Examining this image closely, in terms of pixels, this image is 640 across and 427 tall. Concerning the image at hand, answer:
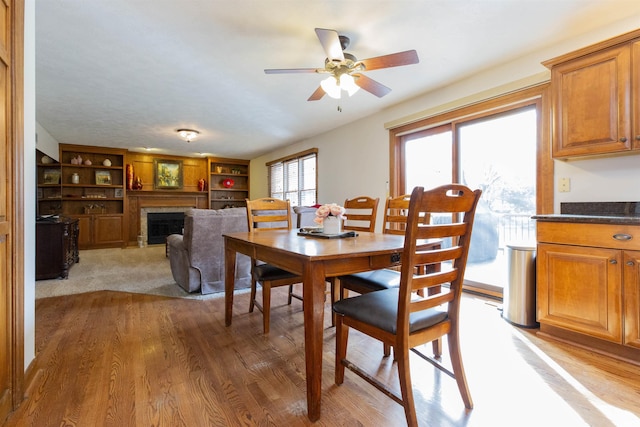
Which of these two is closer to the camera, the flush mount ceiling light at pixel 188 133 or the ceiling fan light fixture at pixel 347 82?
the ceiling fan light fixture at pixel 347 82

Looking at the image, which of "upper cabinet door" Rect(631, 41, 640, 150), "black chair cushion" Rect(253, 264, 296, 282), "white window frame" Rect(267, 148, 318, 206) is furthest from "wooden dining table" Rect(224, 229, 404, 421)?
"white window frame" Rect(267, 148, 318, 206)

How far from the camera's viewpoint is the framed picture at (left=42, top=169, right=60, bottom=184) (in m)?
6.25

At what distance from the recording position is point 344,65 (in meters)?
2.36

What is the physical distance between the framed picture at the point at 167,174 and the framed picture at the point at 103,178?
0.97m

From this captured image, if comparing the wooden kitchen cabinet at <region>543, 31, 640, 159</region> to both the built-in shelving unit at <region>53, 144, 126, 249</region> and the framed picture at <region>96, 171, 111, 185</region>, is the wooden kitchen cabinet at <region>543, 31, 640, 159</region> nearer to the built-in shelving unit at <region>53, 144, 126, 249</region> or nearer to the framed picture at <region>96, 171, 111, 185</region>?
the built-in shelving unit at <region>53, 144, 126, 249</region>

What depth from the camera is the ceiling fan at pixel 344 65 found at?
2.05 meters

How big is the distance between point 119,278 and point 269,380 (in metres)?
3.29

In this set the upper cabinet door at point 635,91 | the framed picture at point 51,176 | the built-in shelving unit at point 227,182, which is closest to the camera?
the upper cabinet door at point 635,91

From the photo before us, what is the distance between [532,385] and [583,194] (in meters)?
1.66

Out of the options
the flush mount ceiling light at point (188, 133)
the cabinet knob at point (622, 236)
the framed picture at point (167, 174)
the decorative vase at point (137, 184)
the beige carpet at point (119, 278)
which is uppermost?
the flush mount ceiling light at point (188, 133)

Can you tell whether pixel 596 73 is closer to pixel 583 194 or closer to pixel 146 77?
pixel 583 194

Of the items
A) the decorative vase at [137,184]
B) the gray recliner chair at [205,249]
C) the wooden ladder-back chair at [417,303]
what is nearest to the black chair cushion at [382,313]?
the wooden ladder-back chair at [417,303]

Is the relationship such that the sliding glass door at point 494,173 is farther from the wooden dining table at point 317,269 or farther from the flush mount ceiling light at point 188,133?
the flush mount ceiling light at point 188,133

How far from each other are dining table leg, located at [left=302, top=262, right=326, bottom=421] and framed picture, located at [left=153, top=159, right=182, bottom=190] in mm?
7421
